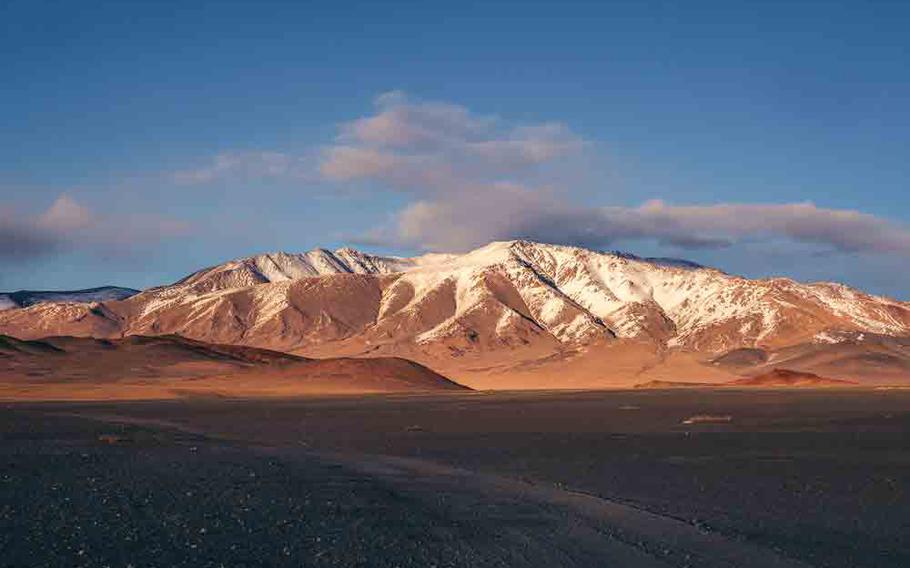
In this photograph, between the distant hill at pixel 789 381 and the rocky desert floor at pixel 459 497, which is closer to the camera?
the rocky desert floor at pixel 459 497

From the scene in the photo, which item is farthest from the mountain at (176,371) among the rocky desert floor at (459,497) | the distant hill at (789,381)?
the rocky desert floor at (459,497)

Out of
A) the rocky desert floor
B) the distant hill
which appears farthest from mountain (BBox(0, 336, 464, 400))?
the rocky desert floor

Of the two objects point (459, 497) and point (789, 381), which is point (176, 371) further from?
point (459, 497)

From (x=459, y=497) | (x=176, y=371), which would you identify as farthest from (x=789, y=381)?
(x=459, y=497)

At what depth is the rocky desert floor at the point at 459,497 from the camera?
1745cm

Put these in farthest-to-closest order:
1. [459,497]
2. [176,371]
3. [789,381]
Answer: [789,381] < [176,371] < [459,497]

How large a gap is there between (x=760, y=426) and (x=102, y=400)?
6644 cm

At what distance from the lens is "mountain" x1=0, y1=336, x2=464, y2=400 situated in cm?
11400

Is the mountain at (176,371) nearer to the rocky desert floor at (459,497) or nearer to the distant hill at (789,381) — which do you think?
the distant hill at (789,381)

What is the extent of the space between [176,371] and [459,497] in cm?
11705

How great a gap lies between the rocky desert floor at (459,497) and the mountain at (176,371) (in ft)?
216

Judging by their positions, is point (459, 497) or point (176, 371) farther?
point (176, 371)

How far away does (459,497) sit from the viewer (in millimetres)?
25375

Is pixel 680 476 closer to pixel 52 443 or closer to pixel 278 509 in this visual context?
pixel 278 509
